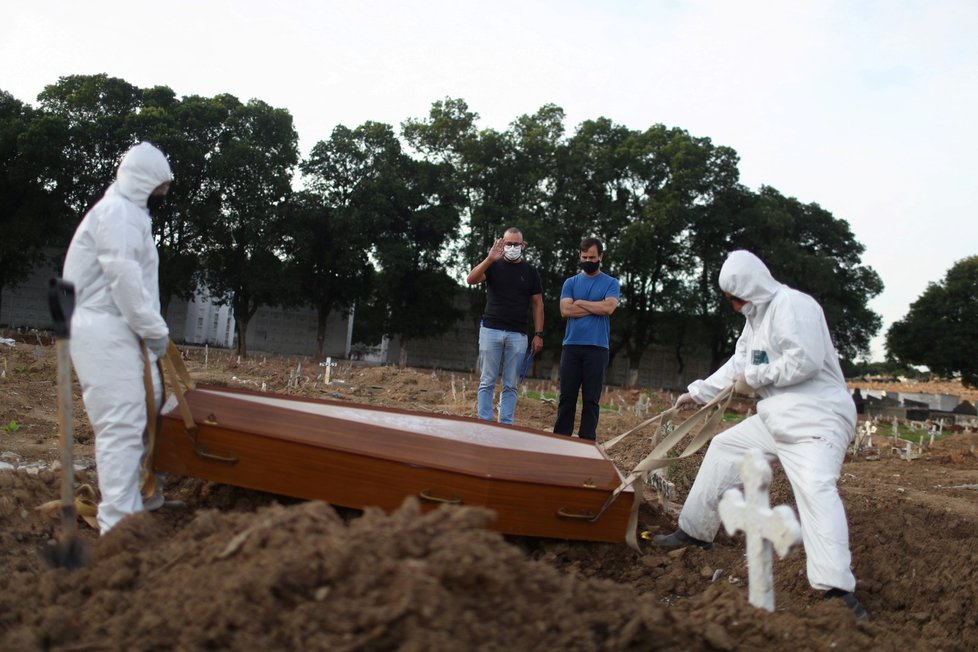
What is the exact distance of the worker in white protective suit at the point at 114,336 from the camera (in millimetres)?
3590

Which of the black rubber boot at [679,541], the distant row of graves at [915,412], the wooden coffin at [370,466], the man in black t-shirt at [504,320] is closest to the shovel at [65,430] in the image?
the wooden coffin at [370,466]

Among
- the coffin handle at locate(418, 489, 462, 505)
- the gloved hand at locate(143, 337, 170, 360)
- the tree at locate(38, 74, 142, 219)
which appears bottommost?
the coffin handle at locate(418, 489, 462, 505)

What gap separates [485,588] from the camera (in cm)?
230

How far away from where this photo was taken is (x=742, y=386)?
4.35 m

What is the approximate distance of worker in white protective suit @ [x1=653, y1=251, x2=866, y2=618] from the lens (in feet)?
12.5

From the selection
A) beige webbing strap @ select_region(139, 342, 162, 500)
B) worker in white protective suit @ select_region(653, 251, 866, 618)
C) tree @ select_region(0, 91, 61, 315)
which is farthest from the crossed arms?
tree @ select_region(0, 91, 61, 315)

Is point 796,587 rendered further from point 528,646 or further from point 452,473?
point 528,646

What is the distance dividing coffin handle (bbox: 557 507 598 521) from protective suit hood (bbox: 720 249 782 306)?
4.68 feet

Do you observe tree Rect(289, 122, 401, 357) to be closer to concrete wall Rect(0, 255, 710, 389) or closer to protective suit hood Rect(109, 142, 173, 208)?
concrete wall Rect(0, 255, 710, 389)

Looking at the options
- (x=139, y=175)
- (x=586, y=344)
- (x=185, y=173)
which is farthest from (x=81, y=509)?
(x=185, y=173)

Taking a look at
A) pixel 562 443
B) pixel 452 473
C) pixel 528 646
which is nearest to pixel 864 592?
pixel 562 443

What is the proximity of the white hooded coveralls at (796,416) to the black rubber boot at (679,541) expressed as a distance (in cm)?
23

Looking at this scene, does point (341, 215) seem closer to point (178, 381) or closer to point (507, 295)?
point (507, 295)

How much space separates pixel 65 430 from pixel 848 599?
3.62 m
